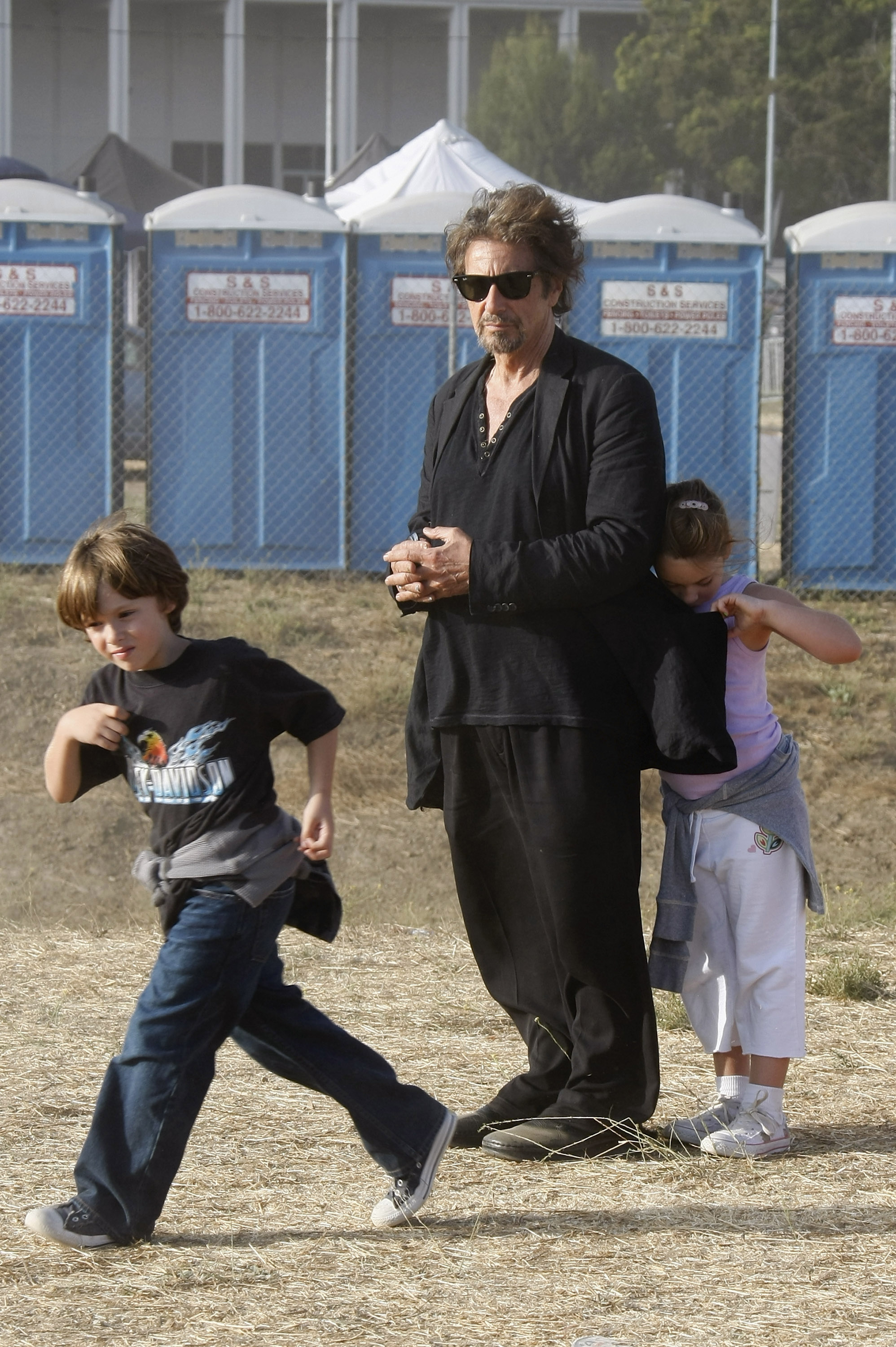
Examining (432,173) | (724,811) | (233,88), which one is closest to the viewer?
(724,811)

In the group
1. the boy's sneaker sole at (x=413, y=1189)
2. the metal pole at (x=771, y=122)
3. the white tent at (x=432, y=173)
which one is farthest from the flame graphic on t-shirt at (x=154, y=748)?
the metal pole at (x=771, y=122)

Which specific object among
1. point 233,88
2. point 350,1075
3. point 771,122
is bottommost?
Result: point 350,1075

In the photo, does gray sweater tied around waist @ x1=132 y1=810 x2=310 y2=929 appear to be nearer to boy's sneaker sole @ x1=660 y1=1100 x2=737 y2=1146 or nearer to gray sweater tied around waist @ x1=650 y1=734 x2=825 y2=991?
gray sweater tied around waist @ x1=650 y1=734 x2=825 y2=991

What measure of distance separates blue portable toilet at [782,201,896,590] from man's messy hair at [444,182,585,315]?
6.24 m

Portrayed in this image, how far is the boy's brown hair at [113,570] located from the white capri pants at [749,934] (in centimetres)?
121

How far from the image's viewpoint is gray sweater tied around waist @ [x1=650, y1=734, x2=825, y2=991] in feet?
10.8

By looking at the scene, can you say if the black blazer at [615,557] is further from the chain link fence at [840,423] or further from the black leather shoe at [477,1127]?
the chain link fence at [840,423]

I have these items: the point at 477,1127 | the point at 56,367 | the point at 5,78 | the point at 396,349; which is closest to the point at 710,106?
the point at 5,78

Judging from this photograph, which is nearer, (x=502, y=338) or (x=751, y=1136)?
(x=502, y=338)

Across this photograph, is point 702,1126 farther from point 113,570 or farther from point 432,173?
point 432,173

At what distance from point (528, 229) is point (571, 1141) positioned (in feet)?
5.76

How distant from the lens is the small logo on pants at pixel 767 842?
3287 millimetres

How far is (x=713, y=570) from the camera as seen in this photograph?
3.22 metres

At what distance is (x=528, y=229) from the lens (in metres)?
3.10
